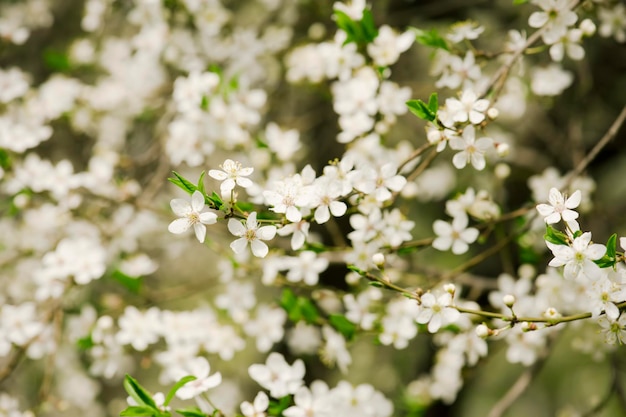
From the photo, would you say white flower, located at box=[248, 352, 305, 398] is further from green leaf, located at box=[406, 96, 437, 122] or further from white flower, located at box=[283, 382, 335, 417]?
green leaf, located at box=[406, 96, 437, 122]

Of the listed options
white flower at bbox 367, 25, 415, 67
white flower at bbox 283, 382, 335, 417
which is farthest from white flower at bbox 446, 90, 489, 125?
white flower at bbox 283, 382, 335, 417

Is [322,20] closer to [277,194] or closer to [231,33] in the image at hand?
[231,33]

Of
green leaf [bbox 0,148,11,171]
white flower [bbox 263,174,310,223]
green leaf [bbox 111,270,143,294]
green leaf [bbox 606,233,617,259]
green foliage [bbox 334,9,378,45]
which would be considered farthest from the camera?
green leaf [bbox 111,270,143,294]

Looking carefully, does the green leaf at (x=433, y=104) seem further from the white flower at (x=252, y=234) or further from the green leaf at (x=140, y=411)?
the green leaf at (x=140, y=411)

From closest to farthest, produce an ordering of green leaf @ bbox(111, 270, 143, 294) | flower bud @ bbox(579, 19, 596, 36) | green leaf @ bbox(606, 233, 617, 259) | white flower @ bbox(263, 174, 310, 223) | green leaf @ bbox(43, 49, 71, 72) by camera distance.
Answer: green leaf @ bbox(606, 233, 617, 259)
white flower @ bbox(263, 174, 310, 223)
flower bud @ bbox(579, 19, 596, 36)
green leaf @ bbox(111, 270, 143, 294)
green leaf @ bbox(43, 49, 71, 72)

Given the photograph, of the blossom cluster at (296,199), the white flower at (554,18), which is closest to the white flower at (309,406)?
the blossom cluster at (296,199)

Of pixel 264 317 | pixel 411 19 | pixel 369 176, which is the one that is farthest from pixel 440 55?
pixel 264 317

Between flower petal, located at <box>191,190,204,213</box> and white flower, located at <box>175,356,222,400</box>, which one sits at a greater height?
flower petal, located at <box>191,190,204,213</box>

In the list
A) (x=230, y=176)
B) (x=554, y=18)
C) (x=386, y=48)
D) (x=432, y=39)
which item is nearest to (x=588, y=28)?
(x=554, y=18)
